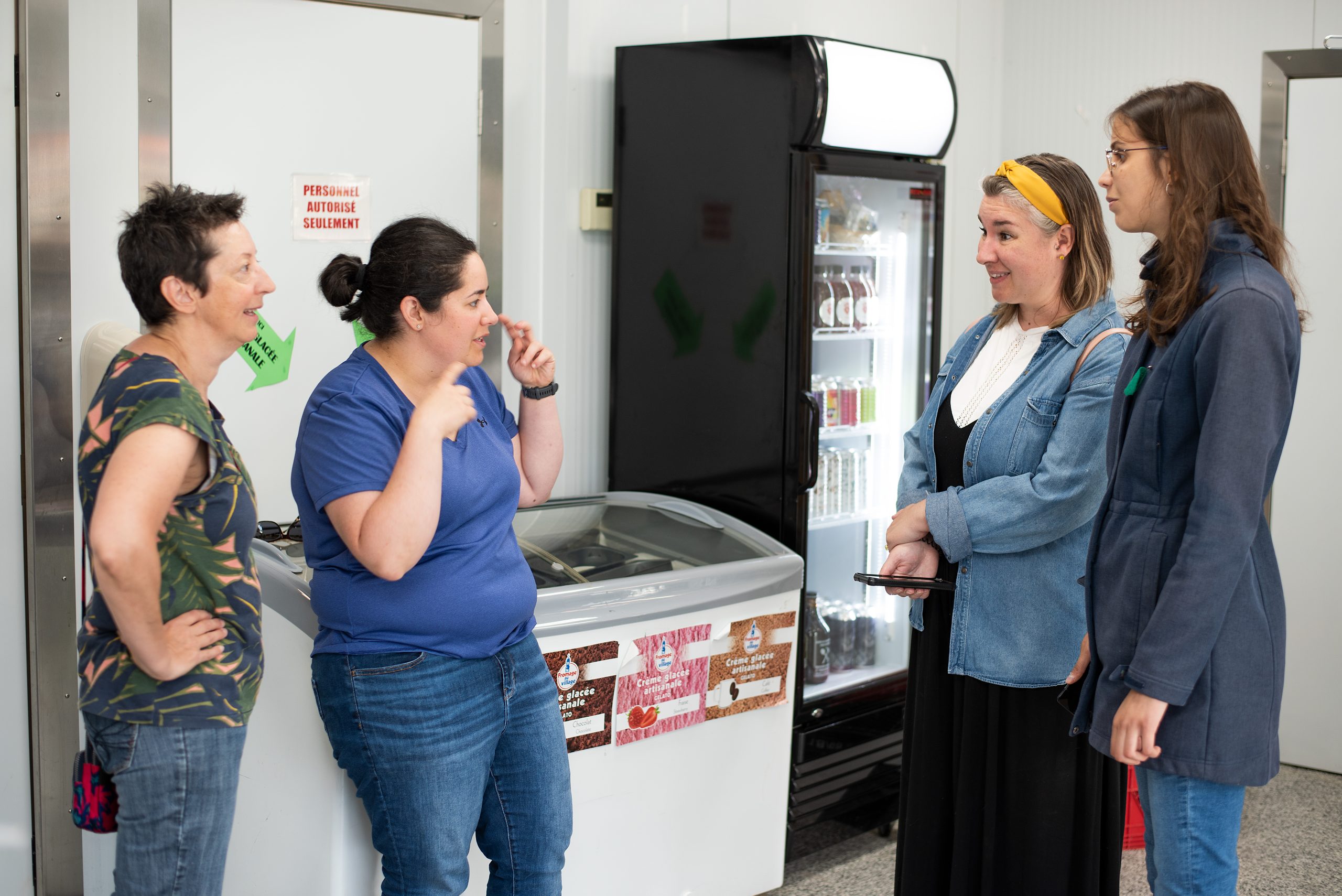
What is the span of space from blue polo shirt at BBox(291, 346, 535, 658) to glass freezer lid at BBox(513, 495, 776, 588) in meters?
0.56

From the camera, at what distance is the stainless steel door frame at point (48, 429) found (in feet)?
8.05

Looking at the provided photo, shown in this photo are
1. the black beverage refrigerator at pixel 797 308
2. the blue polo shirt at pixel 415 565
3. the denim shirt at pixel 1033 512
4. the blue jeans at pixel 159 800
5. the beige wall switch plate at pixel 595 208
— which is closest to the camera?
the blue jeans at pixel 159 800

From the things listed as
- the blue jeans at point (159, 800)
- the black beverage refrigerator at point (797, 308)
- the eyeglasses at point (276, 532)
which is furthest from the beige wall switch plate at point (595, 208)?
the blue jeans at point (159, 800)

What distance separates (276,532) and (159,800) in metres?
1.05

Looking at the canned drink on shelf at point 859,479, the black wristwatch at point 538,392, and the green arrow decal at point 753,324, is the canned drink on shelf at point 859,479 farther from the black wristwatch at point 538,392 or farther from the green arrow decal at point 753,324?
the black wristwatch at point 538,392

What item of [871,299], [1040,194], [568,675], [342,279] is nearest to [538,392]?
[342,279]

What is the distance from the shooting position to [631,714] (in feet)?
8.45

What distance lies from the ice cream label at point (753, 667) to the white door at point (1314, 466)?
6.84 ft

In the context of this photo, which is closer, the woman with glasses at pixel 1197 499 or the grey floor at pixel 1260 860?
the woman with glasses at pixel 1197 499

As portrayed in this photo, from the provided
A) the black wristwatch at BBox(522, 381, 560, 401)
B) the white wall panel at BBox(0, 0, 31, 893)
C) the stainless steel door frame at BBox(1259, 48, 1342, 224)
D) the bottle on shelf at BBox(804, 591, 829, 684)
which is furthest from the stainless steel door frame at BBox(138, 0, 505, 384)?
the stainless steel door frame at BBox(1259, 48, 1342, 224)

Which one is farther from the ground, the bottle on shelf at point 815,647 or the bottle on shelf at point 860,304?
the bottle on shelf at point 860,304

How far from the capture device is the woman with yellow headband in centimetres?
213

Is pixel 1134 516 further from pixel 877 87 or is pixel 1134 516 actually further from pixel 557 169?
pixel 557 169

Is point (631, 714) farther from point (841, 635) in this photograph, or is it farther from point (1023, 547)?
point (841, 635)
